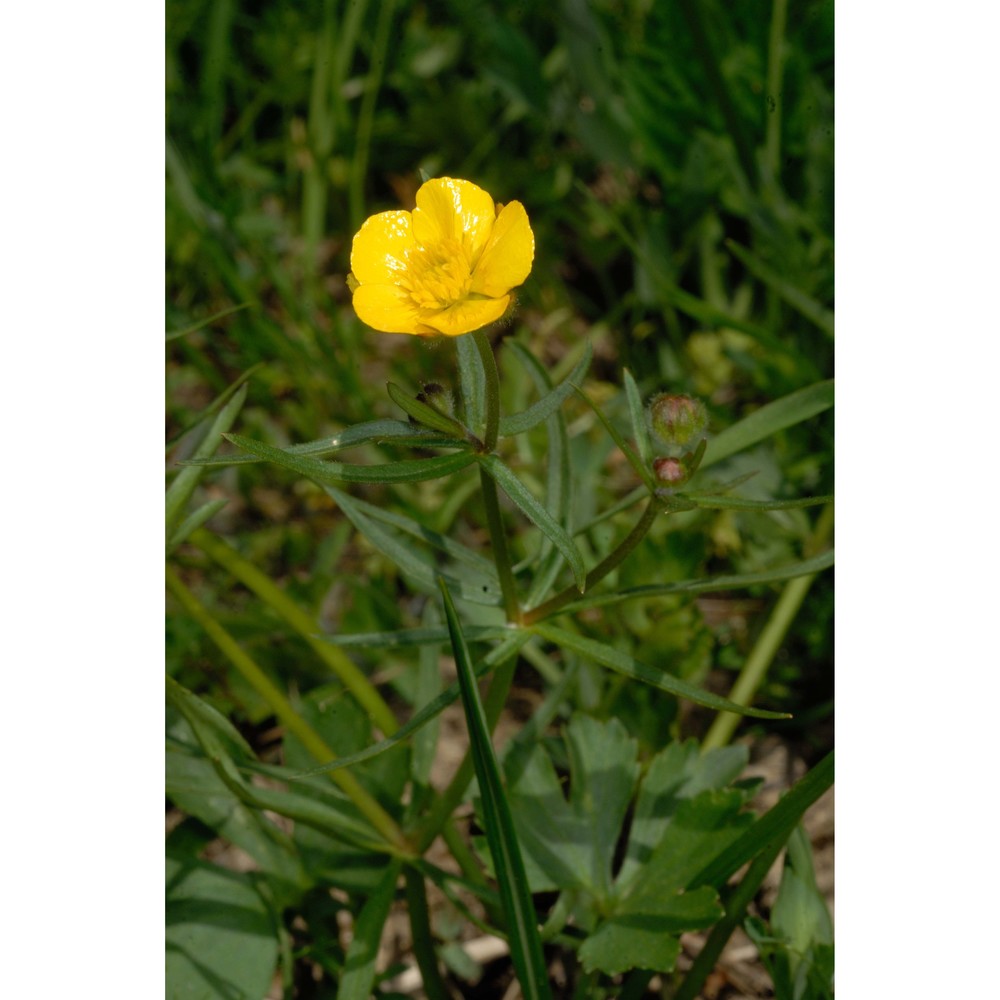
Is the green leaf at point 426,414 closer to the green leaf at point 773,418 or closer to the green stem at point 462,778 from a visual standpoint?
the green stem at point 462,778

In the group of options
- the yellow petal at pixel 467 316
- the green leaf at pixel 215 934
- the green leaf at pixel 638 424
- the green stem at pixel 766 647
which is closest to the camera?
the yellow petal at pixel 467 316

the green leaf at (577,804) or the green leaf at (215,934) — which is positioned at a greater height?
the green leaf at (577,804)

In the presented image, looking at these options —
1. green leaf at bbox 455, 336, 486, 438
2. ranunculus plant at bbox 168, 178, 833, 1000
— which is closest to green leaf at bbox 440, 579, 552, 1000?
ranunculus plant at bbox 168, 178, 833, 1000

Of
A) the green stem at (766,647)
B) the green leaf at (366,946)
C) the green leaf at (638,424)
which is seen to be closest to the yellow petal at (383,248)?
the green leaf at (638,424)

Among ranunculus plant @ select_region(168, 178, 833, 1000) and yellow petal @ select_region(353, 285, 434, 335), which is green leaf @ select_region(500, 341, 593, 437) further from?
yellow petal @ select_region(353, 285, 434, 335)

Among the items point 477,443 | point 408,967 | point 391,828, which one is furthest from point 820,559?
point 408,967

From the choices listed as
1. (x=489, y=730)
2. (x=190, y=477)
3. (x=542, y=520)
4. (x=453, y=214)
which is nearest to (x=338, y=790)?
(x=489, y=730)

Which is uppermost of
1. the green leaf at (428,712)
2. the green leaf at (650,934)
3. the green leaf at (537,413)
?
the green leaf at (537,413)
